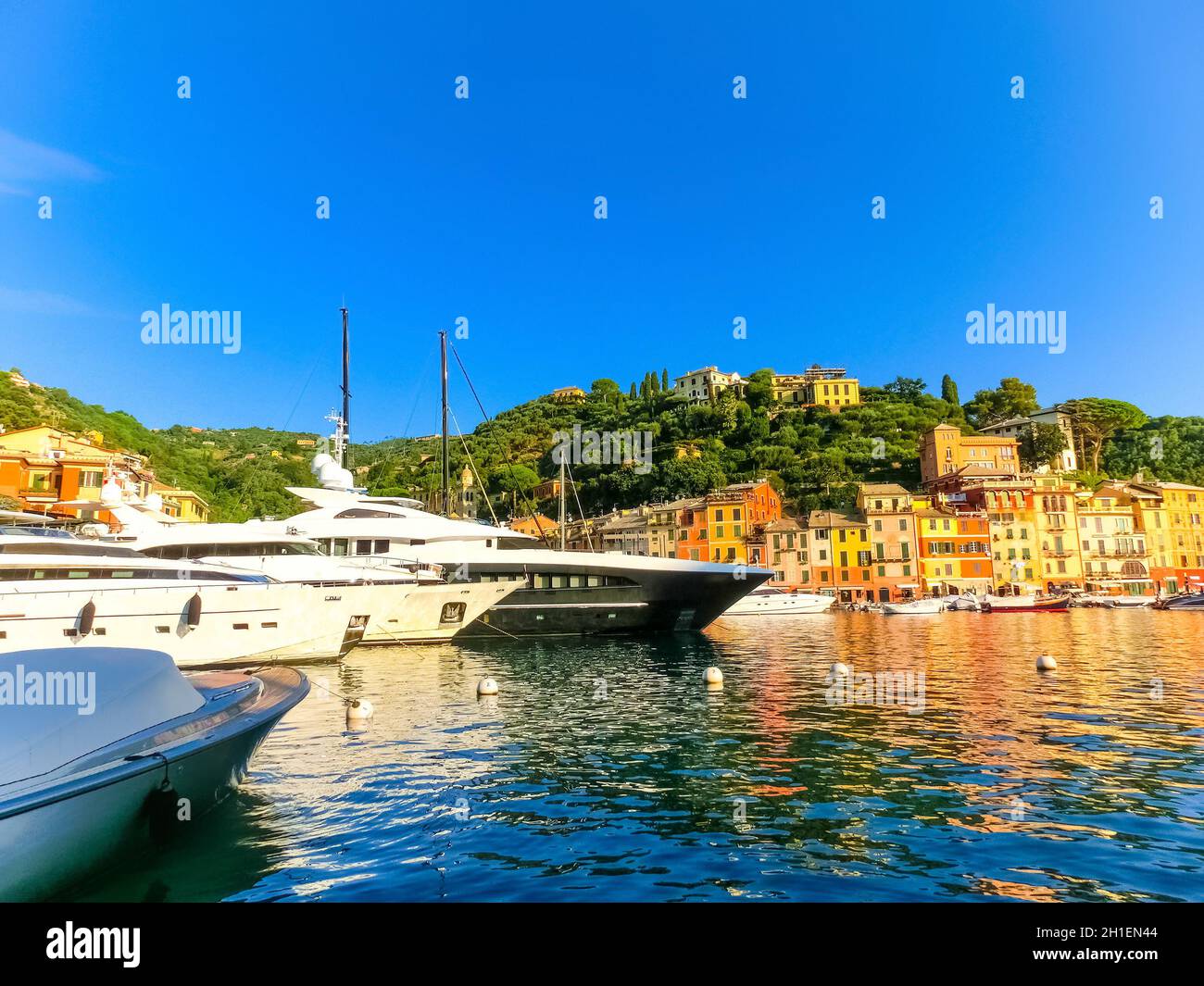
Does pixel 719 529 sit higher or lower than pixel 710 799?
higher

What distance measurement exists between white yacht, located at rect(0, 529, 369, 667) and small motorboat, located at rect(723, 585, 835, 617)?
35486mm

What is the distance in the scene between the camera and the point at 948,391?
120000 mm

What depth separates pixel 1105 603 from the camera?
61000mm

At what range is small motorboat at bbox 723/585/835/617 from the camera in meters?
53.2

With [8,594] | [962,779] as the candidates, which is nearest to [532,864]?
[962,779]

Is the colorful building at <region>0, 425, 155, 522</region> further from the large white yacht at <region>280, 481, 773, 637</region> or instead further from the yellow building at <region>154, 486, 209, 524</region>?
the large white yacht at <region>280, 481, 773, 637</region>

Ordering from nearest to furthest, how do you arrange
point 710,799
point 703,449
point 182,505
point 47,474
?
point 710,799 < point 47,474 < point 182,505 < point 703,449

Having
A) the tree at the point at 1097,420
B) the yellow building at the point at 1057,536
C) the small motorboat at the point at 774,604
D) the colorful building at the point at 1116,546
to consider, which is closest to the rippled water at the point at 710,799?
the small motorboat at the point at 774,604

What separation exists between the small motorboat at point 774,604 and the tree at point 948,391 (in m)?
75.9

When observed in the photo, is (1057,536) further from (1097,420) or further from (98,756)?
(98,756)

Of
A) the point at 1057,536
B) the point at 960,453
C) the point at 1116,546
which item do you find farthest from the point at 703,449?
the point at 1116,546

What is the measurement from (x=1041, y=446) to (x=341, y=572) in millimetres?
98430
